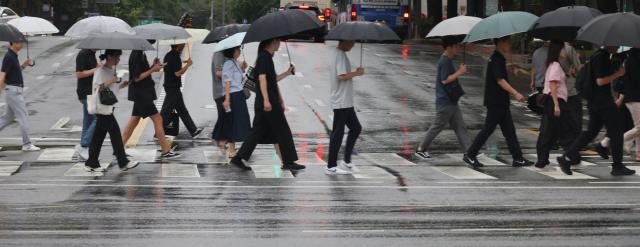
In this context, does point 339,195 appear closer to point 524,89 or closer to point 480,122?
point 480,122

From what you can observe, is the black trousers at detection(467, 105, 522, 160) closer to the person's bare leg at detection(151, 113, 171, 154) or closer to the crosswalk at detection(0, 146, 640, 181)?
the crosswalk at detection(0, 146, 640, 181)

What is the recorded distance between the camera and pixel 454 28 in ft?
53.9

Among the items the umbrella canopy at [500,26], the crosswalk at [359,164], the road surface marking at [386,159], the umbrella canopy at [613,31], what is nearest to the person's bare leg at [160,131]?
the crosswalk at [359,164]

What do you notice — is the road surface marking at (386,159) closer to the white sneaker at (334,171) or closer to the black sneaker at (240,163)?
the white sneaker at (334,171)

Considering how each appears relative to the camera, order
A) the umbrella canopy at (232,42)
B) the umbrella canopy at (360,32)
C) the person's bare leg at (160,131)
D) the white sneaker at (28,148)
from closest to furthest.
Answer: the umbrella canopy at (360,32) → the umbrella canopy at (232,42) → the person's bare leg at (160,131) → the white sneaker at (28,148)

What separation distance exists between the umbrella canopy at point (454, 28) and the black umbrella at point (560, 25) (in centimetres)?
123

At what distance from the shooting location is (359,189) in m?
13.0

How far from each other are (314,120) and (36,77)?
9438mm

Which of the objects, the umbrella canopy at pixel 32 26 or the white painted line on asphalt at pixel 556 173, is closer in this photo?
the white painted line on asphalt at pixel 556 173

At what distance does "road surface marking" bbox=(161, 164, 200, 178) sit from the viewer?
14.3 meters

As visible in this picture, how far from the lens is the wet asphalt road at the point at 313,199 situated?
9.73m

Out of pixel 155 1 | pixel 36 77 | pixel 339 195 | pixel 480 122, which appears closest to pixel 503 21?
pixel 339 195

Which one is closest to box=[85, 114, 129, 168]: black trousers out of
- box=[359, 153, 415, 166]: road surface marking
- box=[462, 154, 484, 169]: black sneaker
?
box=[359, 153, 415, 166]: road surface marking

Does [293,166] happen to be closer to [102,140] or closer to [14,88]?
[102,140]
